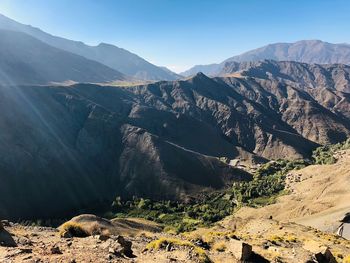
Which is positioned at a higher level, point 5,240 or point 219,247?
point 5,240

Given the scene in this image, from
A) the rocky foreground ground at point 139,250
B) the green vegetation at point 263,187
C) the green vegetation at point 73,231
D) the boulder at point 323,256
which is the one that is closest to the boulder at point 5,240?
the rocky foreground ground at point 139,250

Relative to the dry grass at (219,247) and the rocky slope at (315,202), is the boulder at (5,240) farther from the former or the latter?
the rocky slope at (315,202)

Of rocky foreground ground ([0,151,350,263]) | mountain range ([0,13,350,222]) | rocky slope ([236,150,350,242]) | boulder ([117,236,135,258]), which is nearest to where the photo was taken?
rocky foreground ground ([0,151,350,263])

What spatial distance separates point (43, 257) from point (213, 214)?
74947 mm

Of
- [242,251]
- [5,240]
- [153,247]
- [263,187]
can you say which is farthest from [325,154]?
[5,240]

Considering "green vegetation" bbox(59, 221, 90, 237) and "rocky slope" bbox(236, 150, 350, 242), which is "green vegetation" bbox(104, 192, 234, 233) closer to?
"rocky slope" bbox(236, 150, 350, 242)

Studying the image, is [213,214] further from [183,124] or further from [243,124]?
[243,124]

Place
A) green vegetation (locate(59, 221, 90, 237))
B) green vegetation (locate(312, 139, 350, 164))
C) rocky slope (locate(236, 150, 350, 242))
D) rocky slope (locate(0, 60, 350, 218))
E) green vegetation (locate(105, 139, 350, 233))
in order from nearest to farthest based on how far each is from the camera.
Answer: green vegetation (locate(59, 221, 90, 237)) → rocky slope (locate(236, 150, 350, 242)) → green vegetation (locate(105, 139, 350, 233)) → rocky slope (locate(0, 60, 350, 218)) → green vegetation (locate(312, 139, 350, 164))

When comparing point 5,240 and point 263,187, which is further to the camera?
point 263,187

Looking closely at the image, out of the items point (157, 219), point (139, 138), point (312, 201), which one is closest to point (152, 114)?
point (139, 138)

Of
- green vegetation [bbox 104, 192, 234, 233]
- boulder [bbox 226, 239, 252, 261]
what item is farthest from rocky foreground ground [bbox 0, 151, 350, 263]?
green vegetation [bbox 104, 192, 234, 233]

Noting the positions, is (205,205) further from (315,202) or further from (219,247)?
(219,247)

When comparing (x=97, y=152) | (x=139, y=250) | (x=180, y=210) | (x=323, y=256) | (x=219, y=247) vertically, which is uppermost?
(x=323, y=256)

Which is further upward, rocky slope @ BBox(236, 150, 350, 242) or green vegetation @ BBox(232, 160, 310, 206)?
rocky slope @ BBox(236, 150, 350, 242)
